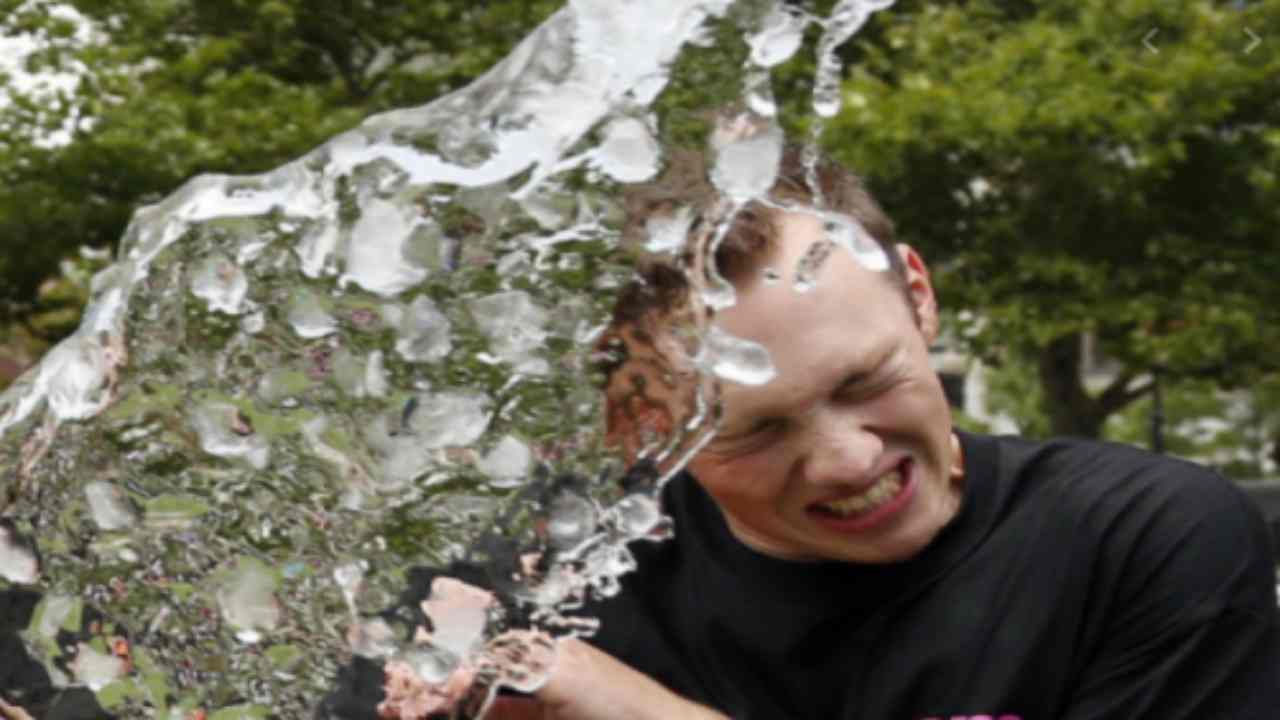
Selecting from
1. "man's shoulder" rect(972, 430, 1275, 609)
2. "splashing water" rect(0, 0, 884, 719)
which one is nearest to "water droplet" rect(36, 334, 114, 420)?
"splashing water" rect(0, 0, 884, 719)

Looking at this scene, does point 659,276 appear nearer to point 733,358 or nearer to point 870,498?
point 733,358

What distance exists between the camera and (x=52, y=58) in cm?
870

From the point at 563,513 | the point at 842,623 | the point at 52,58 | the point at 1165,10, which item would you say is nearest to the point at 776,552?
the point at 842,623

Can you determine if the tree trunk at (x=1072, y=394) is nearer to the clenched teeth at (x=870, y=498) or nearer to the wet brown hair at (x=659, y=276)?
the clenched teeth at (x=870, y=498)

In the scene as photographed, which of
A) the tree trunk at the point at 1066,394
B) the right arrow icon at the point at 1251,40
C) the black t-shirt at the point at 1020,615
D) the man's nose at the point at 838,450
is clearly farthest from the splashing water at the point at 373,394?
the tree trunk at the point at 1066,394

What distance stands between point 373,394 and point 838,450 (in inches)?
17.6

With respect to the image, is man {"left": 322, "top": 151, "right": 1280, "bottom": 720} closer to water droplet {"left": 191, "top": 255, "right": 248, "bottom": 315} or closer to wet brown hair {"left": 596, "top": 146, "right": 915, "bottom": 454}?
wet brown hair {"left": 596, "top": 146, "right": 915, "bottom": 454}

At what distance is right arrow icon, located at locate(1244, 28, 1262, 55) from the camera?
10.5 m

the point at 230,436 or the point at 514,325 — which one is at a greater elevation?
the point at 514,325

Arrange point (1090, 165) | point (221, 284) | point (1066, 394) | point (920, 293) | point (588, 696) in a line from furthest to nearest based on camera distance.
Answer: point (1066, 394)
point (1090, 165)
point (920, 293)
point (588, 696)
point (221, 284)

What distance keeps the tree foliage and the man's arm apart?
28.4 feet

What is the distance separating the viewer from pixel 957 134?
10570 millimetres

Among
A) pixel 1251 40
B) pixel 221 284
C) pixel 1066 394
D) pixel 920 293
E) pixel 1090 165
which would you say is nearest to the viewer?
pixel 221 284

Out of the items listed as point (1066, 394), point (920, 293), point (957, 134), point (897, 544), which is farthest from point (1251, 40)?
point (897, 544)
